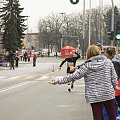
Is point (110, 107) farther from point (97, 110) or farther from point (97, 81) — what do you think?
point (97, 81)

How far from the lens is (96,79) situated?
6.81 m

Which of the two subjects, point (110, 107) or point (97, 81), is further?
point (110, 107)

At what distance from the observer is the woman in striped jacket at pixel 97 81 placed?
266 inches

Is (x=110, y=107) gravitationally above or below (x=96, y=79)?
below

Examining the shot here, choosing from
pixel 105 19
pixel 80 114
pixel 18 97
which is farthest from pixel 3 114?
pixel 105 19

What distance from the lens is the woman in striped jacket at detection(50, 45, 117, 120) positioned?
6.76 meters

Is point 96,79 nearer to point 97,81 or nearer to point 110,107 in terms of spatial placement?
point 97,81

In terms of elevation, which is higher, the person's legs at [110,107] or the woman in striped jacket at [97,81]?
the woman in striped jacket at [97,81]

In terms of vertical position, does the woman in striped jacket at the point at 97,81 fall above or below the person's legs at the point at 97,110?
above

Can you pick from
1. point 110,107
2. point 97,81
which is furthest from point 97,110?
point 97,81

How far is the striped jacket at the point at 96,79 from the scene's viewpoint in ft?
22.2

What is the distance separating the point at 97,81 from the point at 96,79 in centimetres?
4

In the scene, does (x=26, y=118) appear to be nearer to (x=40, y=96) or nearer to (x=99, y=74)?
(x=99, y=74)

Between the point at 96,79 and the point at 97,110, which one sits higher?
the point at 96,79
